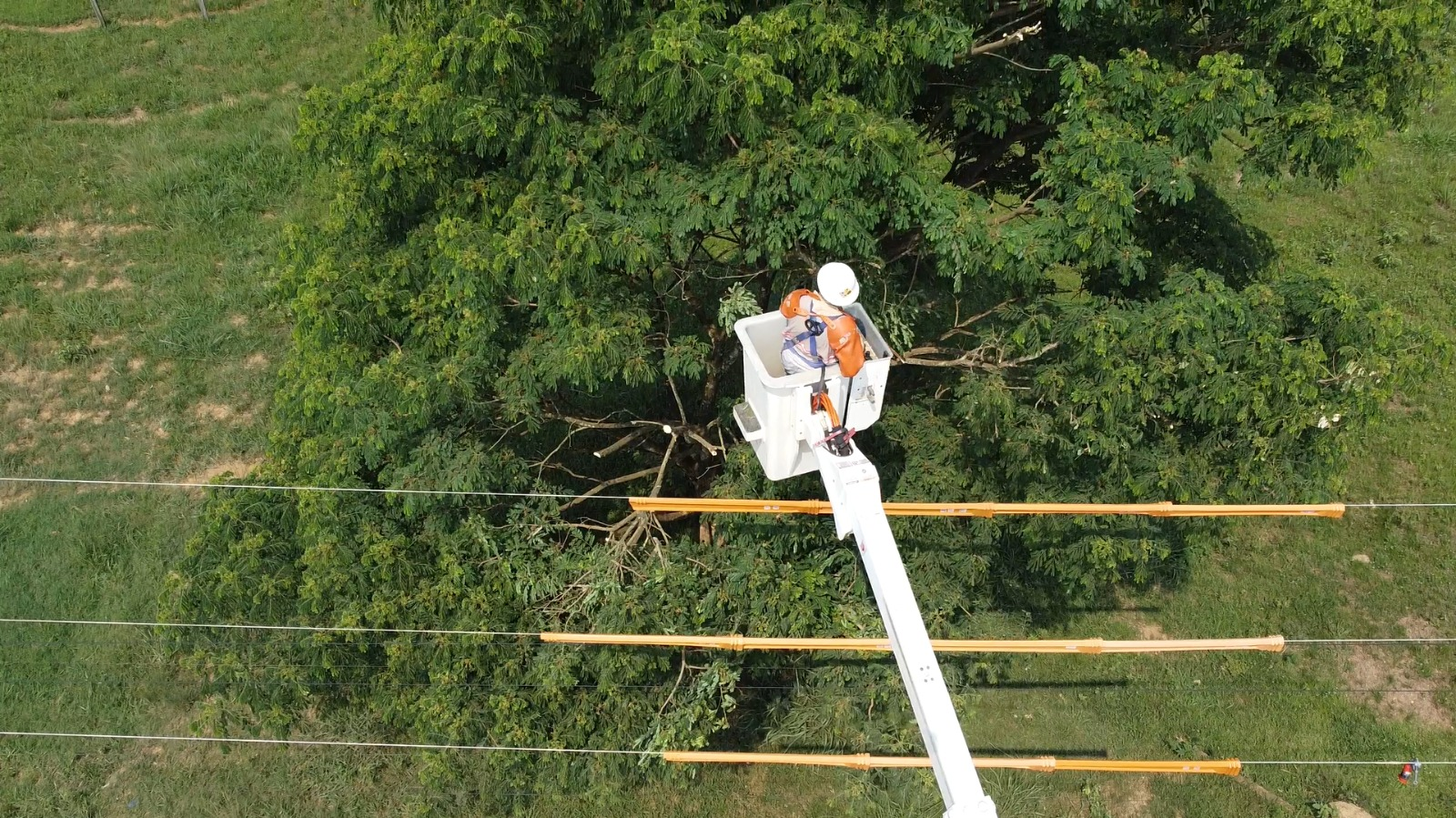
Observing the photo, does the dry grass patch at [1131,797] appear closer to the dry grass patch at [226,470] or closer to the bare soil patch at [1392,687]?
the bare soil patch at [1392,687]

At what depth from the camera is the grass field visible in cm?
1091

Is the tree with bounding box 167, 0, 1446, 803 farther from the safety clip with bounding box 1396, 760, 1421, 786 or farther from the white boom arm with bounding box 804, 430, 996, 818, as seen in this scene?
the safety clip with bounding box 1396, 760, 1421, 786

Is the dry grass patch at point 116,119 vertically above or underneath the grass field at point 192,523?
above

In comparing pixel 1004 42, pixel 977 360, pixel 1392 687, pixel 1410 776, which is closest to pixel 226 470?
pixel 977 360

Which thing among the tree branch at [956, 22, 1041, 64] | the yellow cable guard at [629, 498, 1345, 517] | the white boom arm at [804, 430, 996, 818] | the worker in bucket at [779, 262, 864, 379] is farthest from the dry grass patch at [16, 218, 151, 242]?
the white boom arm at [804, 430, 996, 818]

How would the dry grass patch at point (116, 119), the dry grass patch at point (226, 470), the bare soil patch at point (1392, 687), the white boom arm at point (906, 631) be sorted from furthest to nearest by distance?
the dry grass patch at point (116, 119), the dry grass patch at point (226, 470), the bare soil patch at point (1392, 687), the white boom arm at point (906, 631)

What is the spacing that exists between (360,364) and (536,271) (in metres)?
2.48

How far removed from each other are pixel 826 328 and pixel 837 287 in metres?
0.23

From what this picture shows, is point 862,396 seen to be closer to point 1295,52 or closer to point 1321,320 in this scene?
point 1321,320

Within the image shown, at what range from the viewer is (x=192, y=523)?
13.4m

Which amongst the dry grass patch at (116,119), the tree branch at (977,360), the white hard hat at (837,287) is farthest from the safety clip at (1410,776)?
the dry grass patch at (116,119)

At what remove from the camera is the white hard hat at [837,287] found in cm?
548

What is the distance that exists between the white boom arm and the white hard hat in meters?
0.69

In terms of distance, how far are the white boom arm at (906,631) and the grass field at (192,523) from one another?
15.4 feet
